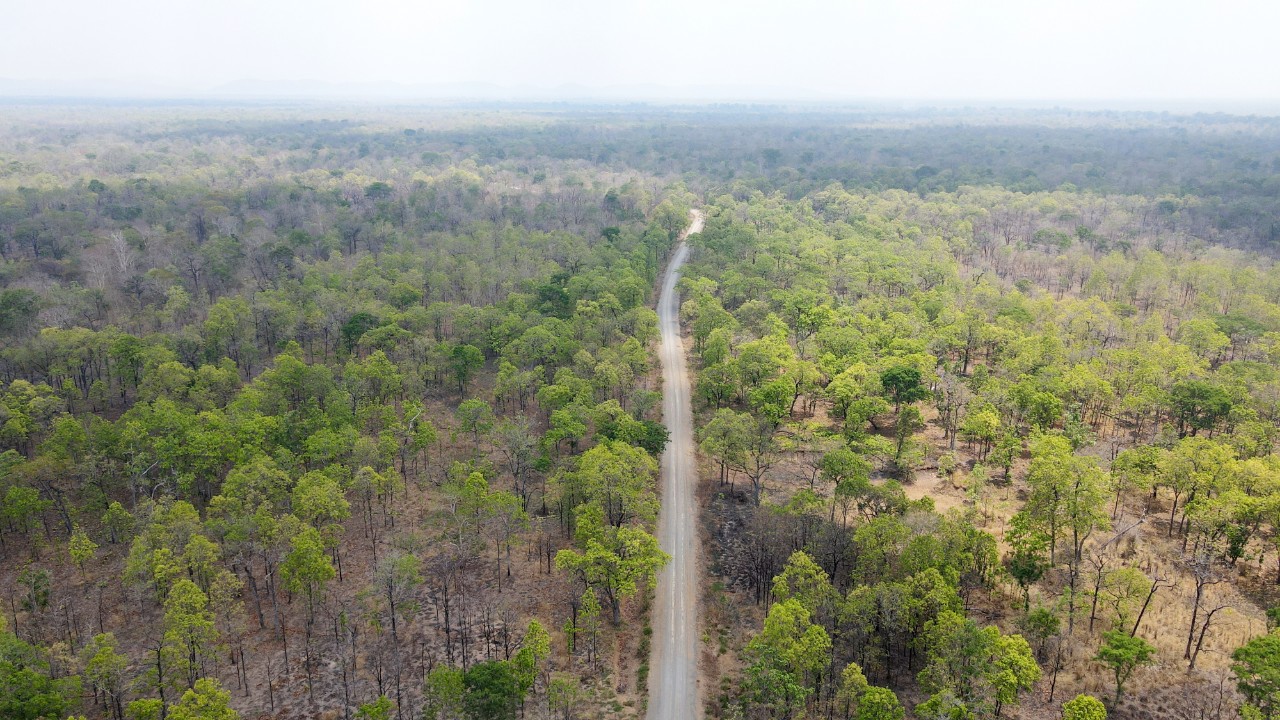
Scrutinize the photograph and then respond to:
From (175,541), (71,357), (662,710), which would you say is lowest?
(662,710)

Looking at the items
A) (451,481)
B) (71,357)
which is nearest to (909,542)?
(451,481)

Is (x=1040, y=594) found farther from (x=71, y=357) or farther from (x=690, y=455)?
(x=71, y=357)

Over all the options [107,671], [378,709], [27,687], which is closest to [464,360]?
[107,671]

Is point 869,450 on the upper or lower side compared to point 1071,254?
lower

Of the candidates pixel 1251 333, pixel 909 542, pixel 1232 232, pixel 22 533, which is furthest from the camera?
pixel 1232 232

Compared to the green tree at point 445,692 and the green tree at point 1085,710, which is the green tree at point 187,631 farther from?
the green tree at point 1085,710

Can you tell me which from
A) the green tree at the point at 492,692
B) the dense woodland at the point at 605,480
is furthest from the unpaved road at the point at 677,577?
the green tree at the point at 492,692
